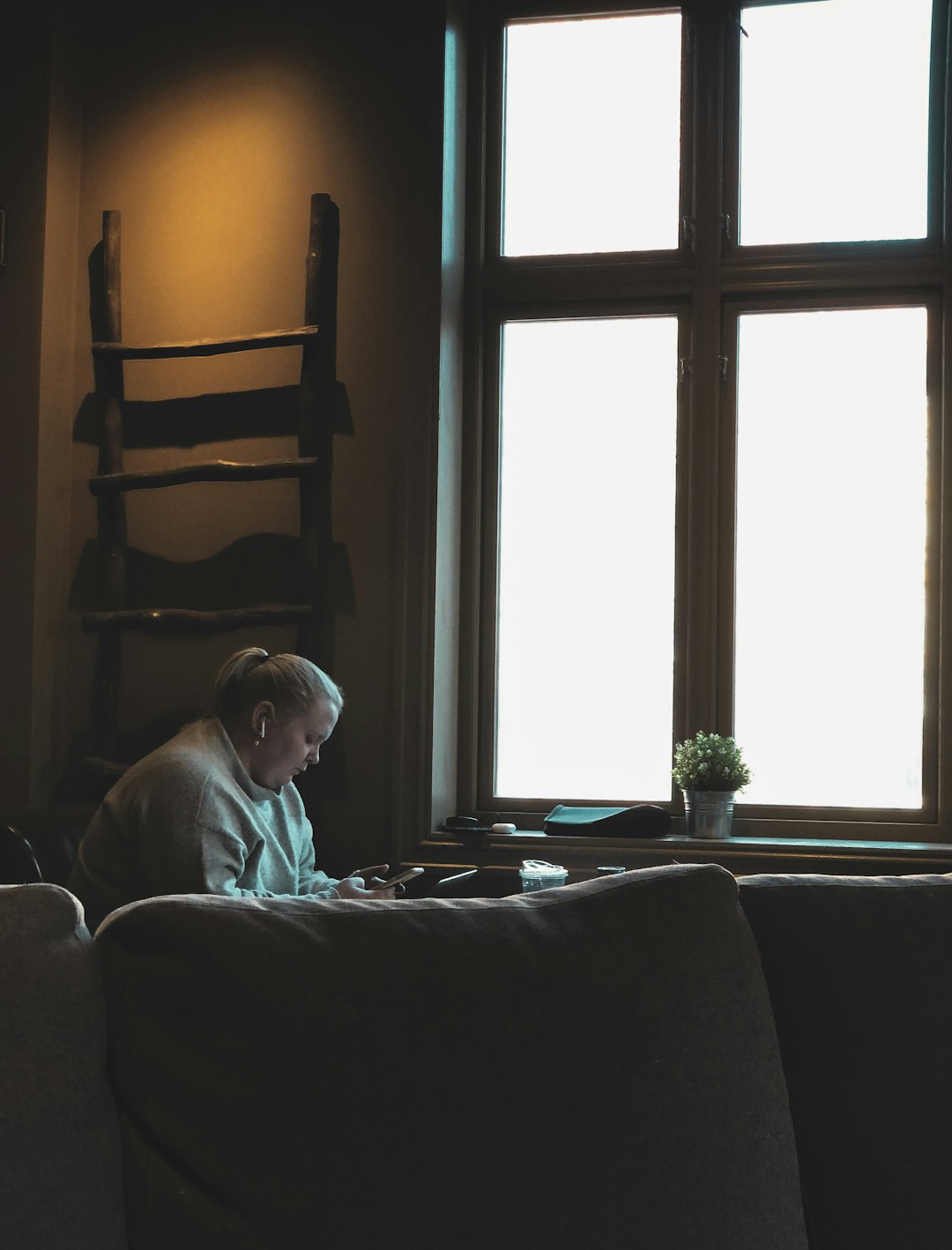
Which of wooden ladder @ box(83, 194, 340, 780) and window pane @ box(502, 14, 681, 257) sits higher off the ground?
window pane @ box(502, 14, 681, 257)

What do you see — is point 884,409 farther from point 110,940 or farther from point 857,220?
point 110,940

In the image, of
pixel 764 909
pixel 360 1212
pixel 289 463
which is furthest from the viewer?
pixel 289 463

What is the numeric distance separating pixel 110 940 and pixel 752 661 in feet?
8.36

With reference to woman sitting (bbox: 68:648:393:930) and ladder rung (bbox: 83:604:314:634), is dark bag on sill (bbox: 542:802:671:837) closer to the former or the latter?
woman sitting (bbox: 68:648:393:930)

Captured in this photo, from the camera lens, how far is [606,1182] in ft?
3.37

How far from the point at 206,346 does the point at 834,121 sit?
185cm

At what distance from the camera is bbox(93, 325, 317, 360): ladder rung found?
3174mm

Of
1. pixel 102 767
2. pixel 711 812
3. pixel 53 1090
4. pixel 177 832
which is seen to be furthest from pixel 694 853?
pixel 53 1090

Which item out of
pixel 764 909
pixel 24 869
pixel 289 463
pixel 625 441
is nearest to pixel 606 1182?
pixel 764 909

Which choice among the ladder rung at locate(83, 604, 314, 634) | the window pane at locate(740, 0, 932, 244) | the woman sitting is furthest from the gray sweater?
the window pane at locate(740, 0, 932, 244)

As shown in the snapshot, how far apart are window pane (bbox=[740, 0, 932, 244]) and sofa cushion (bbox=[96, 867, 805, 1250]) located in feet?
9.15

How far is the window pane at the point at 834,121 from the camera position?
3.38 m

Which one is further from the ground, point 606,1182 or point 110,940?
point 110,940

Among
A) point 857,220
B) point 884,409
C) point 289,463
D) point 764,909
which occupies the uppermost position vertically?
point 857,220
